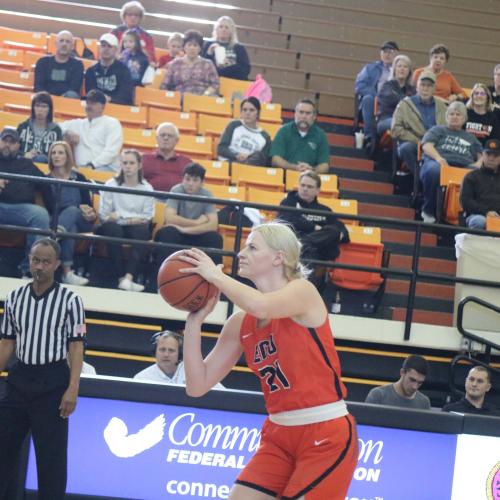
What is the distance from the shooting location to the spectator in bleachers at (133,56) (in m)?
12.3

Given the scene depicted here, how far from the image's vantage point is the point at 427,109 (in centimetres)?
1176

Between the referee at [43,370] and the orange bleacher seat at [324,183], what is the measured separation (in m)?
4.72

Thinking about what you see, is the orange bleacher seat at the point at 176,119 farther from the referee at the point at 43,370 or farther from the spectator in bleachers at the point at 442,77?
the referee at the point at 43,370

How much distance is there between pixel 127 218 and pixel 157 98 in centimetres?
339

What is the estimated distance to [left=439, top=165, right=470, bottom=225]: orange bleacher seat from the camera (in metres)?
10.4

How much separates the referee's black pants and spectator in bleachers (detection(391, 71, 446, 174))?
20.1ft

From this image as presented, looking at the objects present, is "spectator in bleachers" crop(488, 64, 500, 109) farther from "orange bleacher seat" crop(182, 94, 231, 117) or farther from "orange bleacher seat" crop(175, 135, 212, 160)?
"orange bleacher seat" crop(175, 135, 212, 160)

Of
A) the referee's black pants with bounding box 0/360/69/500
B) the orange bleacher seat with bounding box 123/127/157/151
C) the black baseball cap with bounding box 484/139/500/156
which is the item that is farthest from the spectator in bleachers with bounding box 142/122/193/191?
the referee's black pants with bounding box 0/360/69/500

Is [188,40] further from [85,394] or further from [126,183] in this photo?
[85,394]

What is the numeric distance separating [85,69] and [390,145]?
145 inches

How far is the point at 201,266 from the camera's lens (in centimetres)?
421

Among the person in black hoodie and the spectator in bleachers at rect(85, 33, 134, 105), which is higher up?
the spectator in bleachers at rect(85, 33, 134, 105)

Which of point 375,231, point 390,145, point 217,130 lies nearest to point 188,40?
point 217,130

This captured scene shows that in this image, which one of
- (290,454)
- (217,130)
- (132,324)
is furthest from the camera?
(217,130)
